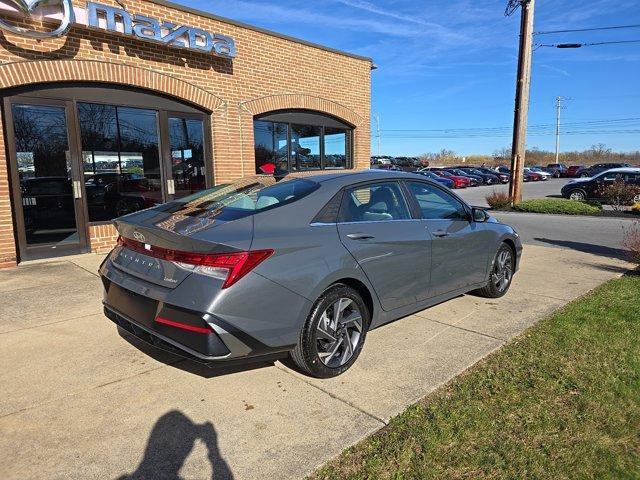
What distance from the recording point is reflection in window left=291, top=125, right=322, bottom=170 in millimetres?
11469

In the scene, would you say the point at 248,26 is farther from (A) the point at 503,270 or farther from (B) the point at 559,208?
(B) the point at 559,208

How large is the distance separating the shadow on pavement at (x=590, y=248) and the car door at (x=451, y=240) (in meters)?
4.74

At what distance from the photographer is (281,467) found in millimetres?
2475

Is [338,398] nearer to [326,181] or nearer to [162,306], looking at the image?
[162,306]

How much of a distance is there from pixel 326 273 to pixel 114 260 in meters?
1.64

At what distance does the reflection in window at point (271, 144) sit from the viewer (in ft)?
34.7

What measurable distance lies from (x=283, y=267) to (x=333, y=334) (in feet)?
2.42

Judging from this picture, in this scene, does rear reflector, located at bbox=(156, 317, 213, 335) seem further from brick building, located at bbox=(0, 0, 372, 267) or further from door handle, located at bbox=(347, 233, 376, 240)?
brick building, located at bbox=(0, 0, 372, 267)

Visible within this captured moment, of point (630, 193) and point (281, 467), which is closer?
point (281, 467)

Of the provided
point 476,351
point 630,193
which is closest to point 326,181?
point 476,351

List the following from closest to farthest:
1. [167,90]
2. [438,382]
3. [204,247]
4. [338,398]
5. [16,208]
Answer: [204,247]
[338,398]
[438,382]
[16,208]
[167,90]

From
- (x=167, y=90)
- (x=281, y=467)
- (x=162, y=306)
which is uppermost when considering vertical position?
(x=167, y=90)

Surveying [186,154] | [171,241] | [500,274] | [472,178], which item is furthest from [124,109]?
[472,178]

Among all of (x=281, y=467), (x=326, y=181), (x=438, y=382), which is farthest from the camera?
(x=326, y=181)
